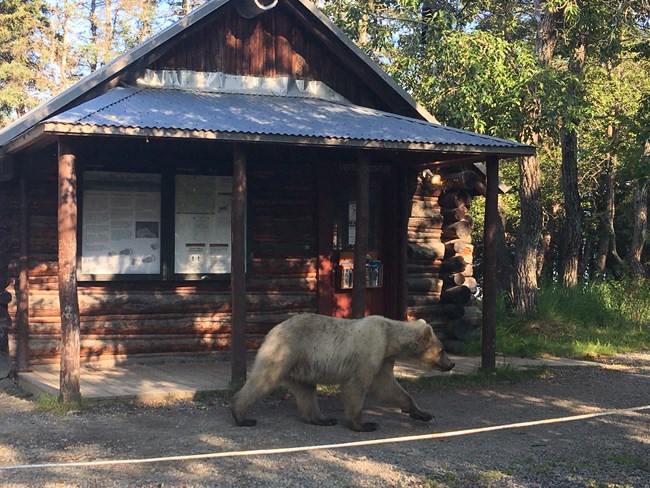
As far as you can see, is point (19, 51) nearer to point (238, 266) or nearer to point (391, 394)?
point (238, 266)

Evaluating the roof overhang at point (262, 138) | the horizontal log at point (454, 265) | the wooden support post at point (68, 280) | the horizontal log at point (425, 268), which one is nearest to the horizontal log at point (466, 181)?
the horizontal log at point (454, 265)

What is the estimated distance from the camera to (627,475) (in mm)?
6008

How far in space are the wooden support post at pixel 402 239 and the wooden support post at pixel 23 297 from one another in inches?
213

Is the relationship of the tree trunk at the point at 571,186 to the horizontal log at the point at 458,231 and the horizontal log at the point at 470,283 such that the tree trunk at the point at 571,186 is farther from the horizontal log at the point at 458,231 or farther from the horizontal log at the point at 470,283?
the horizontal log at the point at 470,283

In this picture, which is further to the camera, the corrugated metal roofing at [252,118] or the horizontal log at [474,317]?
the horizontal log at [474,317]

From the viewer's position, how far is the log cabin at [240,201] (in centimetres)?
952

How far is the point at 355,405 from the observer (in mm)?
7457

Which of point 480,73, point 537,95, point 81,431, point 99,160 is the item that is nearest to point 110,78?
point 99,160

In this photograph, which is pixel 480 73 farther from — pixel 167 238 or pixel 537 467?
pixel 537 467

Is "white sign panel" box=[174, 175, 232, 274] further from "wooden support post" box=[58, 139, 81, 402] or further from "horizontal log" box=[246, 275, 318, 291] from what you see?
"wooden support post" box=[58, 139, 81, 402]

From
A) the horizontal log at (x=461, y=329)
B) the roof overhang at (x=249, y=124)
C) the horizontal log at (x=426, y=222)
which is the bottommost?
the horizontal log at (x=461, y=329)

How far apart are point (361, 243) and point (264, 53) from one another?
11.9ft

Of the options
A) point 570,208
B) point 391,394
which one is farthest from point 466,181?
point 570,208

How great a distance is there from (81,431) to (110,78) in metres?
5.00
